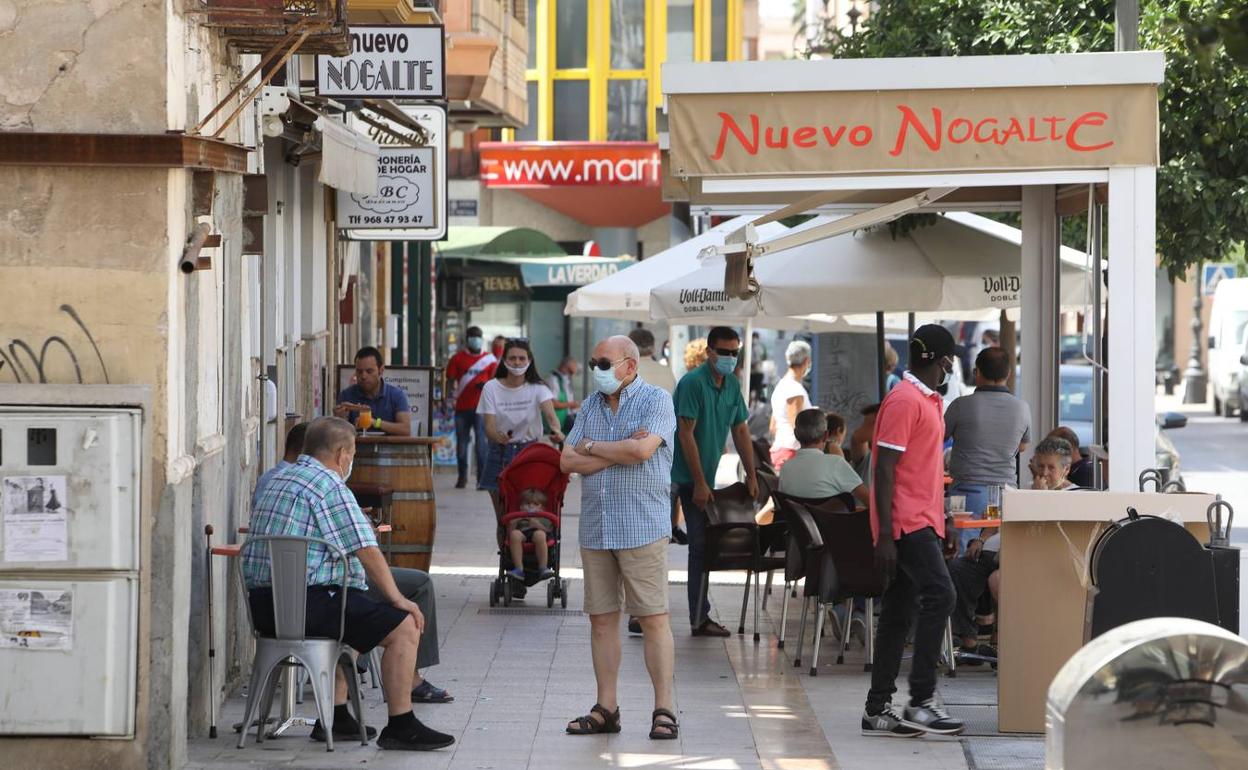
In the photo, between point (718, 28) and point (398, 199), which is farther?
point (718, 28)

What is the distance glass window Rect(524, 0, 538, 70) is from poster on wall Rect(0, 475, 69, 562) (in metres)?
32.2

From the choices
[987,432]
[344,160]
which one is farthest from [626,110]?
[987,432]

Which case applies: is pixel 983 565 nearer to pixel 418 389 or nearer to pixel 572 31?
pixel 418 389

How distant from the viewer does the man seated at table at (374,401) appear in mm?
13492

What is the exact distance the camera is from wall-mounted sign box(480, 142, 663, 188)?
37.9 meters

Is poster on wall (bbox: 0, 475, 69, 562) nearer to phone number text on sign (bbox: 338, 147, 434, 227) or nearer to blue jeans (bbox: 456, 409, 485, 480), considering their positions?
phone number text on sign (bbox: 338, 147, 434, 227)

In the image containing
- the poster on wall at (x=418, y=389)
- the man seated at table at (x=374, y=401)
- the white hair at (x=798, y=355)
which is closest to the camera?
the man seated at table at (x=374, y=401)

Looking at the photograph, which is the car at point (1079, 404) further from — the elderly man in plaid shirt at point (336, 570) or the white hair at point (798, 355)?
the elderly man in plaid shirt at point (336, 570)

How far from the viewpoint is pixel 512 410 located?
14.9 m

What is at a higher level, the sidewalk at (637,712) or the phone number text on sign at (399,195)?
the phone number text on sign at (399,195)

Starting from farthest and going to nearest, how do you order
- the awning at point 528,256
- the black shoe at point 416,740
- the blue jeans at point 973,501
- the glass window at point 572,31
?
the glass window at point 572,31 < the awning at point 528,256 < the blue jeans at point 973,501 < the black shoe at point 416,740

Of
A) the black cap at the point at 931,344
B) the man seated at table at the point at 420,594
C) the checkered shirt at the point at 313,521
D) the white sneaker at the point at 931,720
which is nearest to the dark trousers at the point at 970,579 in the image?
the white sneaker at the point at 931,720

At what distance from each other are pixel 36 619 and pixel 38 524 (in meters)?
0.36

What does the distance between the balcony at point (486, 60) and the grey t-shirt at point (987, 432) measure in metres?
10.0
